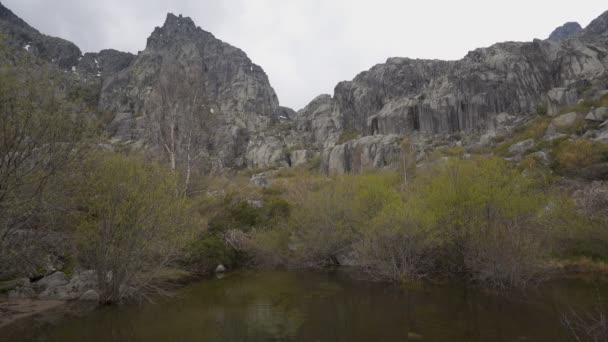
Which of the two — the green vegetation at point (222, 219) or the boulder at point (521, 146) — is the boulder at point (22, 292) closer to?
the green vegetation at point (222, 219)

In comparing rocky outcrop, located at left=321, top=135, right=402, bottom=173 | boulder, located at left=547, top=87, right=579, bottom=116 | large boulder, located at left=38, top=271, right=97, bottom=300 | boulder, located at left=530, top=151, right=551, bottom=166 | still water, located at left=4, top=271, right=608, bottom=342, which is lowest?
still water, located at left=4, top=271, right=608, bottom=342

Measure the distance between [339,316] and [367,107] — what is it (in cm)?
8766

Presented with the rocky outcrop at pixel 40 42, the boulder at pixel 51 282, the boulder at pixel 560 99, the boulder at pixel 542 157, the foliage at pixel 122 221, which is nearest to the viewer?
the foliage at pixel 122 221

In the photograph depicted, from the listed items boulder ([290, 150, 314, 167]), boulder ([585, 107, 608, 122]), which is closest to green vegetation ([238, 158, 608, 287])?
boulder ([585, 107, 608, 122])

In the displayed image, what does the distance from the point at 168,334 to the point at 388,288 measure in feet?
40.5

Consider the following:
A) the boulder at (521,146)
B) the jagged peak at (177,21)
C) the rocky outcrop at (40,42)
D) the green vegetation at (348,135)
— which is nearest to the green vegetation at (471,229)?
the boulder at (521,146)

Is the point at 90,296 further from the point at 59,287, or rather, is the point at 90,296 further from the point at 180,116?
the point at 180,116

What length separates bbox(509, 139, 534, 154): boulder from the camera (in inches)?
2015

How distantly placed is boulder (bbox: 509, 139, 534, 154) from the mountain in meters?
10.2

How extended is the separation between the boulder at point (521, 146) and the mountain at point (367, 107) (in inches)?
403

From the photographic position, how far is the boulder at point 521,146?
5117cm

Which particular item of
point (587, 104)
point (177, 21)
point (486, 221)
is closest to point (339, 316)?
point (486, 221)

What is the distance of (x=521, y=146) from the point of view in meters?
52.7

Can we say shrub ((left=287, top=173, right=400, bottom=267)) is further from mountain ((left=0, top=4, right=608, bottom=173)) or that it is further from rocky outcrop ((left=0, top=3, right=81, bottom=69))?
rocky outcrop ((left=0, top=3, right=81, bottom=69))
